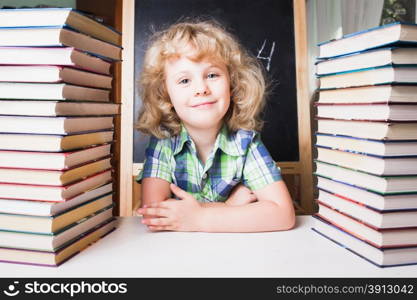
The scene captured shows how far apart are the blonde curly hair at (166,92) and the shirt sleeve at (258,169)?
0.25 ft

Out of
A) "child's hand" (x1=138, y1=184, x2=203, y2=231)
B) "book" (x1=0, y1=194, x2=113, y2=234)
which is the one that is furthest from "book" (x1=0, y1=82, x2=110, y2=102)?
"child's hand" (x1=138, y1=184, x2=203, y2=231)

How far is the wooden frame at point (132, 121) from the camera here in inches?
58.4

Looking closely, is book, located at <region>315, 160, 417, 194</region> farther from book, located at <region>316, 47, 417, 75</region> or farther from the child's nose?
the child's nose

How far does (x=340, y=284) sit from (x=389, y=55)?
39 cm

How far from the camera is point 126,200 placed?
1.50 m

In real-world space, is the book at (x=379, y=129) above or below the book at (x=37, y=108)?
below

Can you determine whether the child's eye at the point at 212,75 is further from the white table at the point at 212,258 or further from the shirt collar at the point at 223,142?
the white table at the point at 212,258

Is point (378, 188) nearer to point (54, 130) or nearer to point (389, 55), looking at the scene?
point (389, 55)

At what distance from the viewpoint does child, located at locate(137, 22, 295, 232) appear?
0.97 metres

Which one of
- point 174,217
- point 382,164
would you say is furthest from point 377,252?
point 174,217

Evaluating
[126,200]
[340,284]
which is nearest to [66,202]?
[340,284]

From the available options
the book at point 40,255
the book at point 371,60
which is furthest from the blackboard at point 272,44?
the book at point 40,255

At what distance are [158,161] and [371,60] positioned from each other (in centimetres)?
69

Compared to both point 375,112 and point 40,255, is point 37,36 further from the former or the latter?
point 375,112
